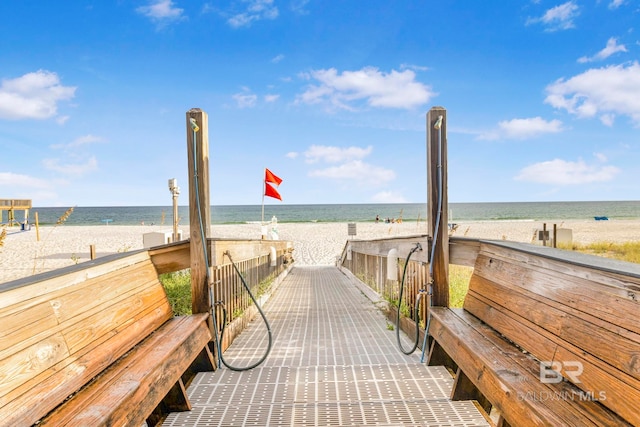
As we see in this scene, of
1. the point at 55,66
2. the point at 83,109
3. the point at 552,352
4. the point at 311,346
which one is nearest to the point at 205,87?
the point at 55,66

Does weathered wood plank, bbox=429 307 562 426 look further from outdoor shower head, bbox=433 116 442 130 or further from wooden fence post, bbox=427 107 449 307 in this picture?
outdoor shower head, bbox=433 116 442 130

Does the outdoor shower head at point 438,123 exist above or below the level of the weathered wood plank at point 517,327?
above

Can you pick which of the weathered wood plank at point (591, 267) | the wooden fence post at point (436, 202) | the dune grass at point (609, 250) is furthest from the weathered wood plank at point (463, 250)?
the dune grass at point (609, 250)

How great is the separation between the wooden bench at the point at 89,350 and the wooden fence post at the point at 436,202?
72.3 inches

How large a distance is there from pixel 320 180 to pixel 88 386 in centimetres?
9804

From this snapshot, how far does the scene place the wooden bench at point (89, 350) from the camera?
127 cm

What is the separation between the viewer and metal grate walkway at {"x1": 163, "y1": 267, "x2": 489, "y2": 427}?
78.6 inches

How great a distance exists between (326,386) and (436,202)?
1.56 m

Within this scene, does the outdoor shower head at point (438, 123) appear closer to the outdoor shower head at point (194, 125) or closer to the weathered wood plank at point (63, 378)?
the outdoor shower head at point (194, 125)

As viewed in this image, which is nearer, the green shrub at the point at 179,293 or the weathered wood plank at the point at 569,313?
the weathered wood plank at the point at 569,313

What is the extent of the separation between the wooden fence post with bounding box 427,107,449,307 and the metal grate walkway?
0.59m

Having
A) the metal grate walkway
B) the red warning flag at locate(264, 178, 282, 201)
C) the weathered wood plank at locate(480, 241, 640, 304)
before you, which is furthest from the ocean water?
the weathered wood plank at locate(480, 241, 640, 304)

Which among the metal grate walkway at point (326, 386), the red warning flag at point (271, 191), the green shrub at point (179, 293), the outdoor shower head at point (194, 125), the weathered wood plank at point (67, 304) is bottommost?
the metal grate walkway at point (326, 386)

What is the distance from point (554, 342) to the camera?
1646mm
